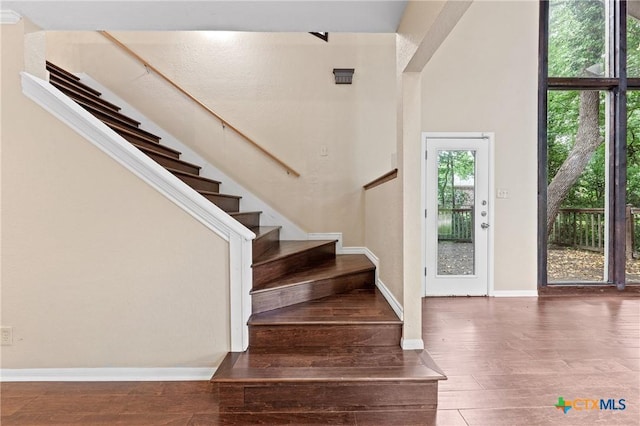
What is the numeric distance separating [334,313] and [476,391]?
934 mm

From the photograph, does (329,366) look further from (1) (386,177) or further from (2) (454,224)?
(2) (454,224)

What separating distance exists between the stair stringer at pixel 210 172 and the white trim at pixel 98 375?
1.81 m

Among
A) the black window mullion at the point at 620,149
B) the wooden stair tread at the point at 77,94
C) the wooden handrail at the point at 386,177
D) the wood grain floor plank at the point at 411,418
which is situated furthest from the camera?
the black window mullion at the point at 620,149

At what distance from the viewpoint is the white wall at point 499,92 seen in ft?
12.1

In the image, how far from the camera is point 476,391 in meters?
1.85

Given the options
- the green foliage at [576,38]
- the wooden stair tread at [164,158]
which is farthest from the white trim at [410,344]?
the green foliage at [576,38]

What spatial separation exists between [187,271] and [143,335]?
49 centimetres

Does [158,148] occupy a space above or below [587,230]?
above

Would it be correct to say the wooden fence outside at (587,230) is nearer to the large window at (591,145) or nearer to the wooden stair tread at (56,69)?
the large window at (591,145)

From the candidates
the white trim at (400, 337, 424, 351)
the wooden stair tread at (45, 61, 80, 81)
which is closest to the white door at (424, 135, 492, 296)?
the white trim at (400, 337, 424, 351)

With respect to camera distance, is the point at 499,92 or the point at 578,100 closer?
the point at 499,92

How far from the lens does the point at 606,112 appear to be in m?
3.87

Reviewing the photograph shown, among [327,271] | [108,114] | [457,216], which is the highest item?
[108,114]

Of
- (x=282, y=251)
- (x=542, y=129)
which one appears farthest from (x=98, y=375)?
(x=542, y=129)
